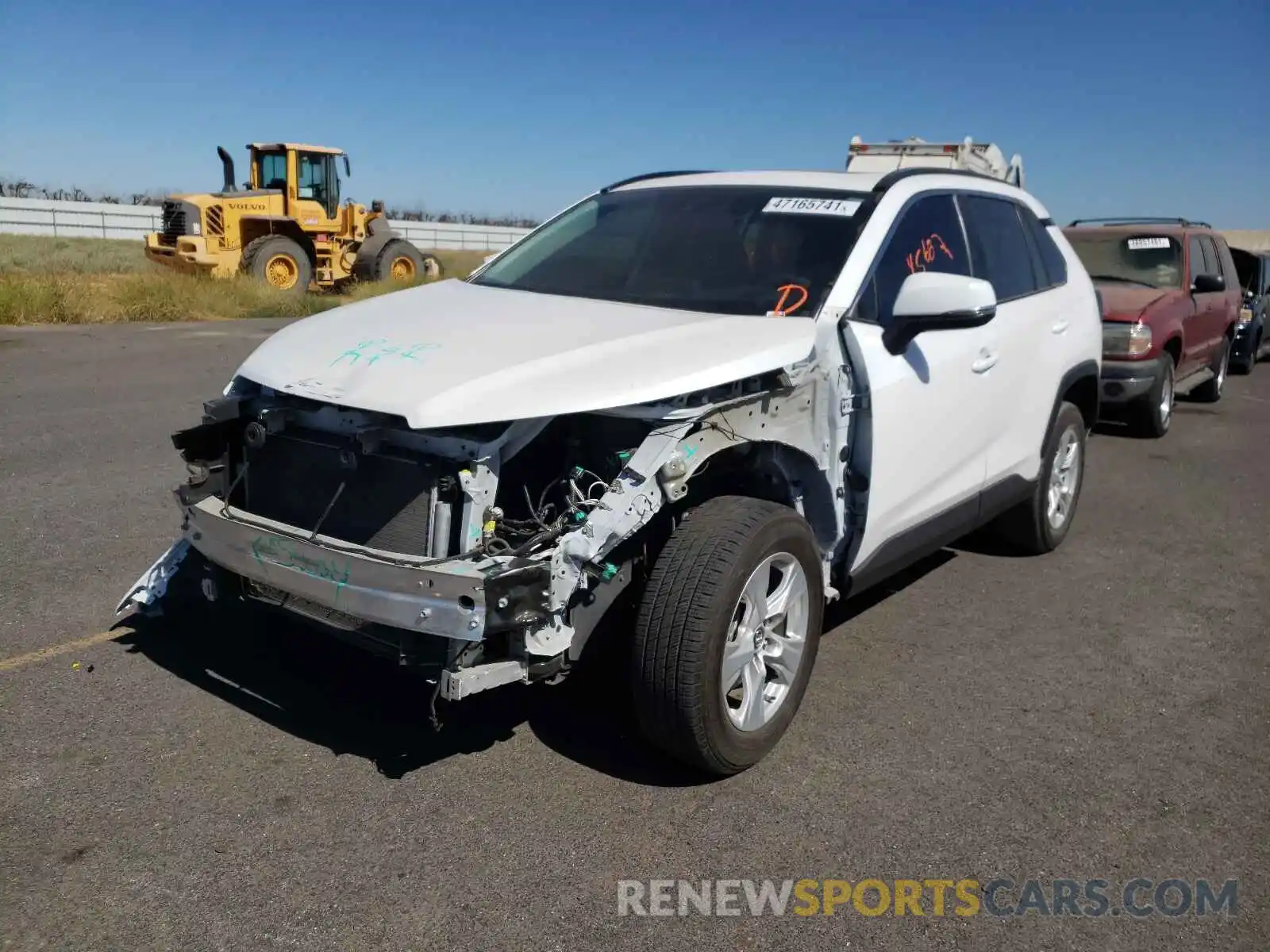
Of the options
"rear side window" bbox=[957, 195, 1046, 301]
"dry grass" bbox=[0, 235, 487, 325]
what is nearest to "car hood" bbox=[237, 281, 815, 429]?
"rear side window" bbox=[957, 195, 1046, 301]

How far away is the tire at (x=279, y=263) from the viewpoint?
2005 centimetres

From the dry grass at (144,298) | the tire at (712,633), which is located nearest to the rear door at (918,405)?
the tire at (712,633)

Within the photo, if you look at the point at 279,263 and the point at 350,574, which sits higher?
the point at 350,574

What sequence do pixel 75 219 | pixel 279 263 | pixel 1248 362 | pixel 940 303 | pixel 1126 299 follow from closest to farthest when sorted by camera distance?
pixel 940 303, pixel 1126 299, pixel 1248 362, pixel 279 263, pixel 75 219

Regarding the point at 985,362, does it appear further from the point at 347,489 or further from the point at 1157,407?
the point at 1157,407

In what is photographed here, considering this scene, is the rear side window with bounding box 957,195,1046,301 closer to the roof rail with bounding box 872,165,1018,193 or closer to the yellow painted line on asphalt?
the roof rail with bounding box 872,165,1018,193

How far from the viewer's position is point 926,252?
4.53 m

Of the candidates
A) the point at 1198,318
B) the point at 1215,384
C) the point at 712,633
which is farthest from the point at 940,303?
the point at 1215,384

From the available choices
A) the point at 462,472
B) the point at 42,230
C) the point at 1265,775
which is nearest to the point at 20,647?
the point at 462,472

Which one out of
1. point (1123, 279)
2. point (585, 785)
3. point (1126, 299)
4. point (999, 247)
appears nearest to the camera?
point (585, 785)

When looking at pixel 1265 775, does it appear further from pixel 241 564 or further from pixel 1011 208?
pixel 241 564

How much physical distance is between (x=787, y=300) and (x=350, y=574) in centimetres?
188

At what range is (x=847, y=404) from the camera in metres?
3.82

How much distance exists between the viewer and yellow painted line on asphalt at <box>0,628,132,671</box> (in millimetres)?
4059
